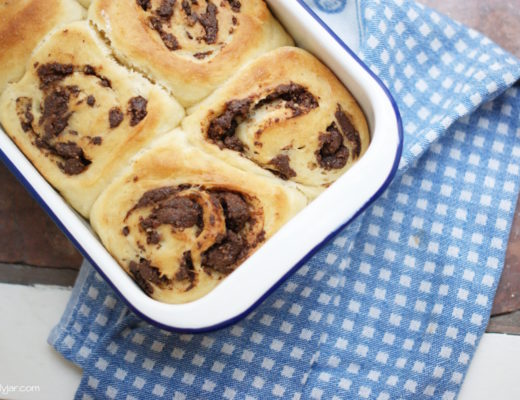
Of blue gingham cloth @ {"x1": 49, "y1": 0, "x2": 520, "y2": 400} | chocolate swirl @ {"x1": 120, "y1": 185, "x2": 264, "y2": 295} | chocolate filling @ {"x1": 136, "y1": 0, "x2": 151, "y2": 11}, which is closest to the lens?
chocolate swirl @ {"x1": 120, "y1": 185, "x2": 264, "y2": 295}

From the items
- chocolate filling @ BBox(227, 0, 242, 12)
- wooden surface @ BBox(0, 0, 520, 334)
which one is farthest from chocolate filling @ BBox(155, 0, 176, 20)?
wooden surface @ BBox(0, 0, 520, 334)

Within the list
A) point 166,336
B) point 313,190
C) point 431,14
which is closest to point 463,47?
point 431,14

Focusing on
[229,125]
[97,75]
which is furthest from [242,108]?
[97,75]

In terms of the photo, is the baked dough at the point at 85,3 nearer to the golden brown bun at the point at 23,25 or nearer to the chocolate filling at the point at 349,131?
the golden brown bun at the point at 23,25

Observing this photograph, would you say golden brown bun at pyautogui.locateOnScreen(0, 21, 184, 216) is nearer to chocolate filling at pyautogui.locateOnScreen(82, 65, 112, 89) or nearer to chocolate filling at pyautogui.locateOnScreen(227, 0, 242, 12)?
chocolate filling at pyautogui.locateOnScreen(82, 65, 112, 89)

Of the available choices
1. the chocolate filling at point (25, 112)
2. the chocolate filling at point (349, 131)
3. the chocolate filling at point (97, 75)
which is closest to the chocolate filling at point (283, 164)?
the chocolate filling at point (349, 131)

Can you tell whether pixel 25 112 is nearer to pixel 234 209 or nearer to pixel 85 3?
pixel 85 3

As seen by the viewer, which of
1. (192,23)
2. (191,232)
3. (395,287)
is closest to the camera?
(191,232)
